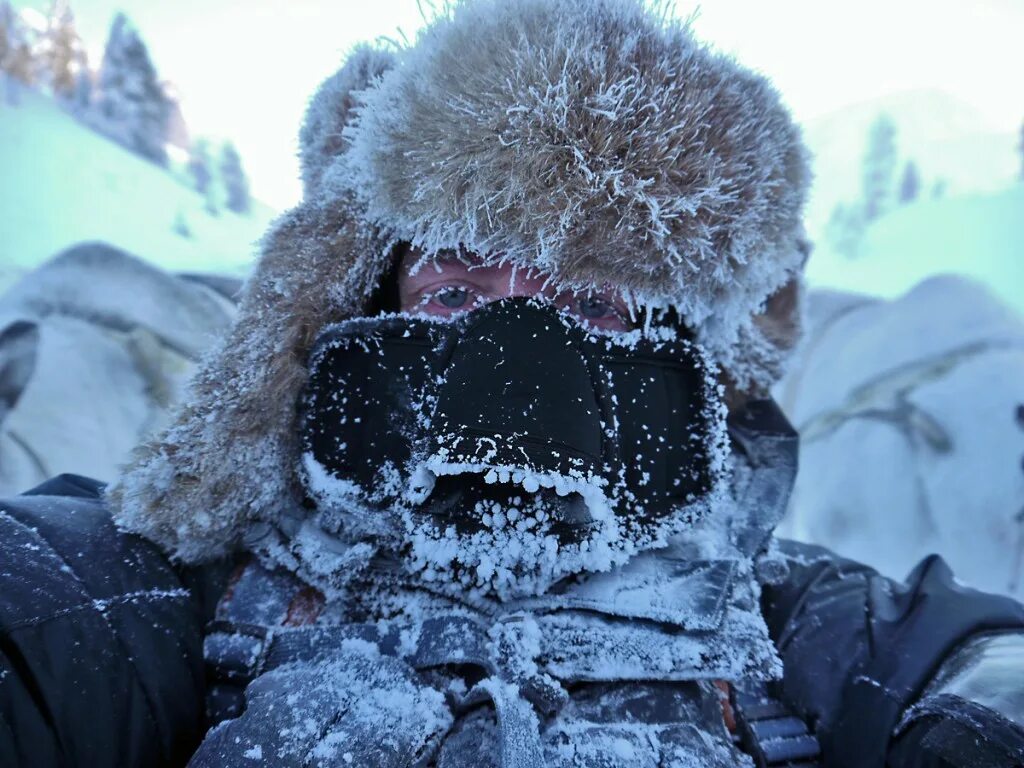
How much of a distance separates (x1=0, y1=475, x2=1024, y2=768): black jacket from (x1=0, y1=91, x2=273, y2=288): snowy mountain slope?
2022 millimetres

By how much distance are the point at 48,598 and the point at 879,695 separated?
1160 millimetres

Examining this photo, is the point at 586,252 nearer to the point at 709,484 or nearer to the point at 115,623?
the point at 709,484

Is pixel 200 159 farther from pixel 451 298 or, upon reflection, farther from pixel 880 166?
pixel 880 166

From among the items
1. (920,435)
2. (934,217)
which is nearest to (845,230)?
(934,217)

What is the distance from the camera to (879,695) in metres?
0.91

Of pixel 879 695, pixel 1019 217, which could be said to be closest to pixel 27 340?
pixel 879 695

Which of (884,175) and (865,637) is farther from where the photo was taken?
(884,175)

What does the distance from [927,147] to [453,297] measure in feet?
44.9

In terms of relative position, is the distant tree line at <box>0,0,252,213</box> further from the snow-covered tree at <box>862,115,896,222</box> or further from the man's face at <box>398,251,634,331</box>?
the snow-covered tree at <box>862,115,896,222</box>

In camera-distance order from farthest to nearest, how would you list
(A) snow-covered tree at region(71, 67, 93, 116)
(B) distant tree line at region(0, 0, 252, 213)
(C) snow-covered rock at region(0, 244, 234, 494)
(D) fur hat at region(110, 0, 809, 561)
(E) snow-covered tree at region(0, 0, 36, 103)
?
(A) snow-covered tree at region(71, 67, 93, 116) < (B) distant tree line at region(0, 0, 252, 213) < (E) snow-covered tree at region(0, 0, 36, 103) < (C) snow-covered rock at region(0, 244, 234, 494) < (D) fur hat at region(110, 0, 809, 561)

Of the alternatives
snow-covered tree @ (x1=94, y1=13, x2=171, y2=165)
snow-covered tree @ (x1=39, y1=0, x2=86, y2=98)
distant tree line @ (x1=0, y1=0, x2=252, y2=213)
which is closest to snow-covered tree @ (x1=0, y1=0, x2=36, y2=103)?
distant tree line @ (x1=0, y1=0, x2=252, y2=213)

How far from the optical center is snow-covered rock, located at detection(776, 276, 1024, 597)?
2.46 m

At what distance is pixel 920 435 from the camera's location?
284cm

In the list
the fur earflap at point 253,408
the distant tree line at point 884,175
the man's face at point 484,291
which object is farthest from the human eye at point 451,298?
the distant tree line at point 884,175
